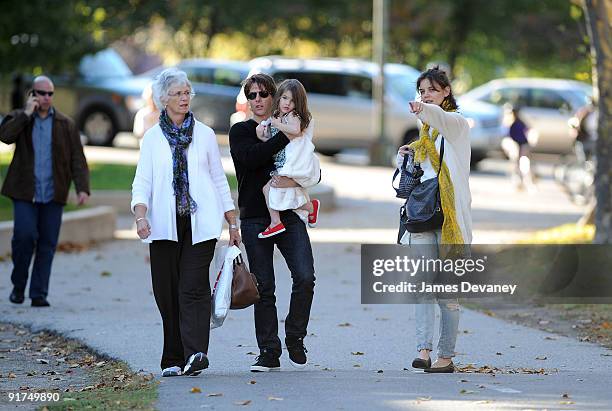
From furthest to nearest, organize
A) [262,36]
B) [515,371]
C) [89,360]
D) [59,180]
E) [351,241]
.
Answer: [262,36]
[351,241]
[59,180]
[89,360]
[515,371]

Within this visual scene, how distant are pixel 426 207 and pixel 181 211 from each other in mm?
1324

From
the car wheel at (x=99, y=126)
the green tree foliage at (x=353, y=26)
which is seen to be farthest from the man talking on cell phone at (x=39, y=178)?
the green tree foliage at (x=353, y=26)

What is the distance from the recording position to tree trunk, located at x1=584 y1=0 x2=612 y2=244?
46.4 ft

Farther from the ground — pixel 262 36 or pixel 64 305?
pixel 262 36

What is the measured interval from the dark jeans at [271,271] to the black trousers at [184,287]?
0.30 m

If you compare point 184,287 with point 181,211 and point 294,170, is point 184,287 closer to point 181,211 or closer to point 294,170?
point 181,211

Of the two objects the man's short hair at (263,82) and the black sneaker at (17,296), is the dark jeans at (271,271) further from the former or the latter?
the black sneaker at (17,296)

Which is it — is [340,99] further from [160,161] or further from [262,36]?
[160,161]

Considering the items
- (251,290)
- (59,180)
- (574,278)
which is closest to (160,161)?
(251,290)

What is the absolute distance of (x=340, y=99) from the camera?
29172 millimetres

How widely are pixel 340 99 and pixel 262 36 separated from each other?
492 inches

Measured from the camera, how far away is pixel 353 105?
29031 millimetres

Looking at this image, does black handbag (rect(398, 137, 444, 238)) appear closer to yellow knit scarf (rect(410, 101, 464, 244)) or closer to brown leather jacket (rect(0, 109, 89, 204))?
yellow knit scarf (rect(410, 101, 464, 244))

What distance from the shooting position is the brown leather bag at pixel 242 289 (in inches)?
312
